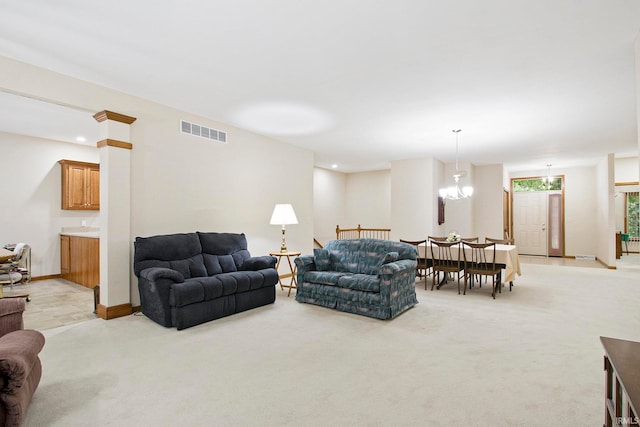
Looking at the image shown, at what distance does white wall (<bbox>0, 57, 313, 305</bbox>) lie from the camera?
378 cm

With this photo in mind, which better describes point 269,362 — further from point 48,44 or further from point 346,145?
point 346,145

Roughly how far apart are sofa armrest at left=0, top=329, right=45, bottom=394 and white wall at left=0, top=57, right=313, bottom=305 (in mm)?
2222

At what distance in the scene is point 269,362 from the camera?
9.42ft

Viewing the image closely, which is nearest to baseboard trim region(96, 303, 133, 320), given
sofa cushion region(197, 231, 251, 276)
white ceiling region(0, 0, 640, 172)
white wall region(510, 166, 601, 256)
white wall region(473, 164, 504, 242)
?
sofa cushion region(197, 231, 251, 276)

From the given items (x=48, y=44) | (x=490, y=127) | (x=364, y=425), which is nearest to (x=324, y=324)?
(x=364, y=425)

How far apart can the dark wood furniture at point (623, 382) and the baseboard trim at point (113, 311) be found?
4.52 m

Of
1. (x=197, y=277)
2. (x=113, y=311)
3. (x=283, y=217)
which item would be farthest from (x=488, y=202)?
(x=113, y=311)

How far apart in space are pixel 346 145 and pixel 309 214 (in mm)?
1616

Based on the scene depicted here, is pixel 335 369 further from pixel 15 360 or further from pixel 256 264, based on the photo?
pixel 256 264

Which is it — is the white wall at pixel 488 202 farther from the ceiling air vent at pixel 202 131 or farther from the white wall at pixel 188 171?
the ceiling air vent at pixel 202 131

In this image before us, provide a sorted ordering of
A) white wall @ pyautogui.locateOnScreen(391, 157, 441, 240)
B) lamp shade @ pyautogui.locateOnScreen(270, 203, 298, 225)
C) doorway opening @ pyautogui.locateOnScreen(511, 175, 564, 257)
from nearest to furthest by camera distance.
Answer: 1. lamp shade @ pyautogui.locateOnScreen(270, 203, 298, 225)
2. white wall @ pyautogui.locateOnScreen(391, 157, 441, 240)
3. doorway opening @ pyautogui.locateOnScreen(511, 175, 564, 257)

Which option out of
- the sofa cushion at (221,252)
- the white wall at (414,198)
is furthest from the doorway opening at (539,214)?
the sofa cushion at (221,252)

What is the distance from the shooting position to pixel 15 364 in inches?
70.6

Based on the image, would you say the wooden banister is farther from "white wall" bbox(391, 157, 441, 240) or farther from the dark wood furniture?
the dark wood furniture
